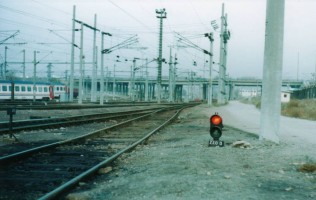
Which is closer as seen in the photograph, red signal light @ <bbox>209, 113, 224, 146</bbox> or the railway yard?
the railway yard

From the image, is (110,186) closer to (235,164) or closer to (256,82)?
(235,164)

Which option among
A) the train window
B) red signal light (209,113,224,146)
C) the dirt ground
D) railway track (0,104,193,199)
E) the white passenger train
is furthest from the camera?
the white passenger train

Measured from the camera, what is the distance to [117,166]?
8.71 metres

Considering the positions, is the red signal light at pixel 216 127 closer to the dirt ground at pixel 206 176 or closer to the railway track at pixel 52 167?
the dirt ground at pixel 206 176

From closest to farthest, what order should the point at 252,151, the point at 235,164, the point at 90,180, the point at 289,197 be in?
the point at 289,197
the point at 90,180
the point at 235,164
the point at 252,151

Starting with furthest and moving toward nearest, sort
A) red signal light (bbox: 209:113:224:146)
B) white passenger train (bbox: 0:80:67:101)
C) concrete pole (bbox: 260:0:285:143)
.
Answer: white passenger train (bbox: 0:80:67:101), concrete pole (bbox: 260:0:285:143), red signal light (bbox: 209:113:224:146)

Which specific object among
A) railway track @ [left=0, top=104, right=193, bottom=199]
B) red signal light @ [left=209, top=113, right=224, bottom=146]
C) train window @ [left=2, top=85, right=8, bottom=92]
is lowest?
railway track @ [left=0, top=104, right=193, bottom=199]

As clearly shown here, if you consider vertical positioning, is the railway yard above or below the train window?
below

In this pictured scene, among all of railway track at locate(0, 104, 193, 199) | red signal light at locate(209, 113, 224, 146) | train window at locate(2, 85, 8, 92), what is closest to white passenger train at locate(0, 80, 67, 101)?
train window at locate(2, 85, 8, 92)

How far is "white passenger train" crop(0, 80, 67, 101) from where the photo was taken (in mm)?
53084

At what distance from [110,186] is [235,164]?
119 inches

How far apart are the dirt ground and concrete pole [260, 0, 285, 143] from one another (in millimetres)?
Answer: 1386

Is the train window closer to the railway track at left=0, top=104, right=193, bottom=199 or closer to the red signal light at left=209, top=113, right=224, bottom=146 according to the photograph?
the railway track at left=0, top=104, right=193, bottom=199

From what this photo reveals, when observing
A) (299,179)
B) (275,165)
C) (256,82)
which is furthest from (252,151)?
(256,82)
